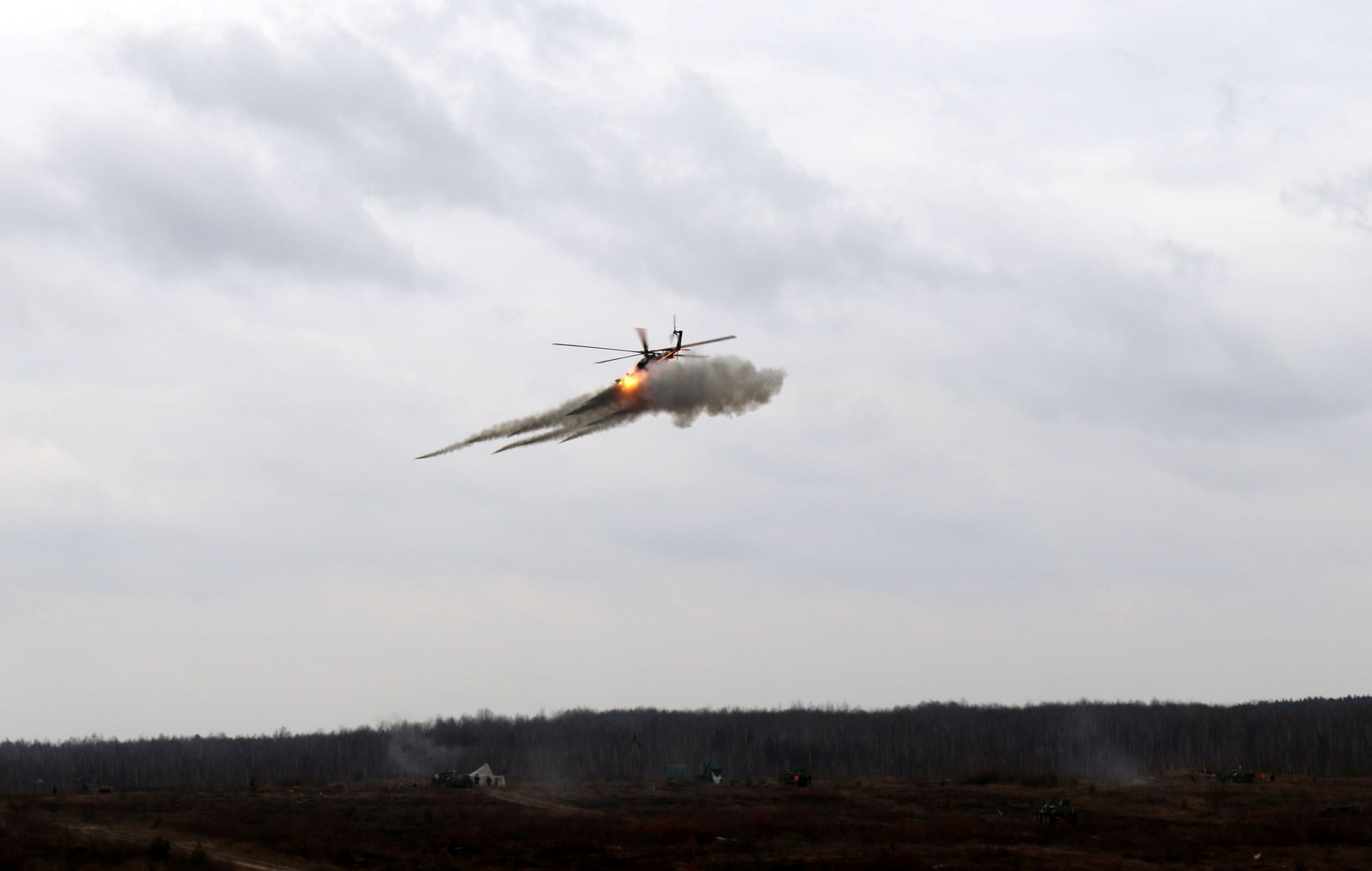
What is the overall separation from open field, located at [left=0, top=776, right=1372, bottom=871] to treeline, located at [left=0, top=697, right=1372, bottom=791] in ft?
123

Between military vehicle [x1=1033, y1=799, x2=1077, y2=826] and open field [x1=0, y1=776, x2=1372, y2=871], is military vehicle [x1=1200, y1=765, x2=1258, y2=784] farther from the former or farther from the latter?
military vehicle [x1=1033, y1=799, x2=1077, y2=826]

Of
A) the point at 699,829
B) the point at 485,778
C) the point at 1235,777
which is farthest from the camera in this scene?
the point at 485,778

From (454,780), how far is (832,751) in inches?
2743

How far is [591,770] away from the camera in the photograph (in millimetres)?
155250

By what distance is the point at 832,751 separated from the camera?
16800 cm

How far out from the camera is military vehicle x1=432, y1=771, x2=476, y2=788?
108562 millimetres

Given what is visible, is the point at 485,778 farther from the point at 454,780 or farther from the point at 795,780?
the point at 795,780

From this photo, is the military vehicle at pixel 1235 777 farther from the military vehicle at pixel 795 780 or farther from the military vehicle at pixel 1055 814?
the military vehicle at pixel 1055 814

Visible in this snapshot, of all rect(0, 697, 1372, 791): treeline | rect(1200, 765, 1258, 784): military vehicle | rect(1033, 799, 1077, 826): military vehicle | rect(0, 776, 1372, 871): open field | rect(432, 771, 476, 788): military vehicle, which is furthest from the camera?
rect(0, 697, 1372, 791): treeline

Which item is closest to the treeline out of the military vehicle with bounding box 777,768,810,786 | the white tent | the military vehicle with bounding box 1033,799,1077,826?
the white tent

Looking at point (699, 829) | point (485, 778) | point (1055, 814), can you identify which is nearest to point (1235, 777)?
point (1055, 814)

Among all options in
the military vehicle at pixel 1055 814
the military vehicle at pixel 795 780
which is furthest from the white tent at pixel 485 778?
the military vehicle at pixel 1055 814

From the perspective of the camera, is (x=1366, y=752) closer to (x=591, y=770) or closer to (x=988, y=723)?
(x=988, y=723)

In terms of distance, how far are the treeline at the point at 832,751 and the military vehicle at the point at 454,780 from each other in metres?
19.8
